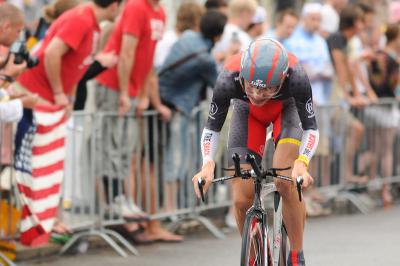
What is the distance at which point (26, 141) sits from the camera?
9.20 m

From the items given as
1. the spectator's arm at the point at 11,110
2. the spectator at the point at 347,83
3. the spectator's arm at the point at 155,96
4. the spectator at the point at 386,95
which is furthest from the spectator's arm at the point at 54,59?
the spectator at the point at 386,95

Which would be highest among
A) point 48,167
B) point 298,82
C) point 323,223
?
point 298,82

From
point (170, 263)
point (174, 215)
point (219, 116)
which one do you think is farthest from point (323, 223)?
point (219, 116)

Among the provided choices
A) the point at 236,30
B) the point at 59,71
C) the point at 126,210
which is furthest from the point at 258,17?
the point at 59,71

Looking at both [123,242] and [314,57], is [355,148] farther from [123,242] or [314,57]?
[123,242]

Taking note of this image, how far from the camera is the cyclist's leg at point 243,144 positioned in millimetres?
7281

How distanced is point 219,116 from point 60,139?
2.63m

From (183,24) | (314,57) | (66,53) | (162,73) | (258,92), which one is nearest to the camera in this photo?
(258,92)

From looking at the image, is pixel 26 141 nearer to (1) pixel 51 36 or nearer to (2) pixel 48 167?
(2) pixel 48 167

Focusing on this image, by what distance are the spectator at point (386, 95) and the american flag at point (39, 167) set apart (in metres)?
5.62

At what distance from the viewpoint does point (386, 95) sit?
571 inches

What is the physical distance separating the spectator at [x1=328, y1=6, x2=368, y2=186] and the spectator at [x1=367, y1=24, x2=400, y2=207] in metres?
0.41

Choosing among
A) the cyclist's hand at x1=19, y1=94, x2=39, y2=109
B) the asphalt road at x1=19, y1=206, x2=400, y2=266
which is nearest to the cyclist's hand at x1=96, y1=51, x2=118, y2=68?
the cyclist's hand at x1=19, y1=94, x2=39, y2=109

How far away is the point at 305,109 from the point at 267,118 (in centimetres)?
40
